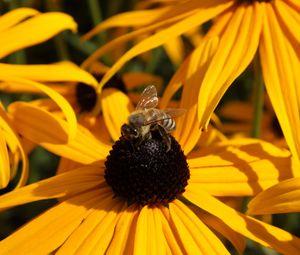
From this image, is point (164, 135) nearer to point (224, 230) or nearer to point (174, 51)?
point (224, 230)

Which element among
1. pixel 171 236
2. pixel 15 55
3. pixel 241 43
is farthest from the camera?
pixel 15 55

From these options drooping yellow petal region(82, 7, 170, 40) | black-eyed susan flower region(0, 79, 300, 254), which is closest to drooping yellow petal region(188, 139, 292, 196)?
black-eyed susan flower region(0, 79, 300, 254)

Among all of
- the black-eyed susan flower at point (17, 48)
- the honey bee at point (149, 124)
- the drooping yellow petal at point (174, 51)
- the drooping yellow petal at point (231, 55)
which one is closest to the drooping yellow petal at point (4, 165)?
the black-eyed susan flower at point (17, 48)

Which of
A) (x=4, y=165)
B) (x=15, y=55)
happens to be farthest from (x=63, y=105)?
(x=15, y=55)

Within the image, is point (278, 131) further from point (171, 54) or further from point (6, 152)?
point (6, 152)

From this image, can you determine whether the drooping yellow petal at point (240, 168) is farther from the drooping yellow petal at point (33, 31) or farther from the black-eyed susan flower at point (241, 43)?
the drooping yellow petal at point (33, 31)
